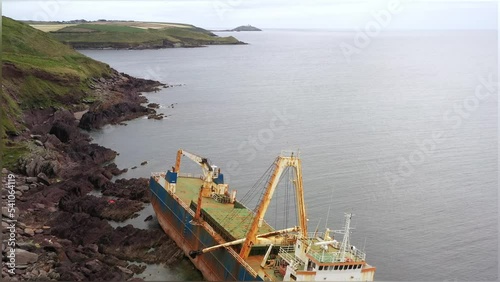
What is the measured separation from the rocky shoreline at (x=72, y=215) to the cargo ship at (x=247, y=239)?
221cm

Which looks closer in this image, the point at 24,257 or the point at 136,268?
the point at 24,257

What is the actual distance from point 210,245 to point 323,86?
6645 cm

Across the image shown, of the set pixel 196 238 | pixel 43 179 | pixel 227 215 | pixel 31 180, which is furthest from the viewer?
pixel 43 179

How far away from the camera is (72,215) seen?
30859 millimetres

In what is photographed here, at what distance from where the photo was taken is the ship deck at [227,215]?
25.3m

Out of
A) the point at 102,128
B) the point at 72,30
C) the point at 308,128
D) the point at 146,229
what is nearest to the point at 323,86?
the point at 308,128

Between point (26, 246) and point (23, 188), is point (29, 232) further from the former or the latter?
point (23, 188)

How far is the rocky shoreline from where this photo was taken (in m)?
24.8

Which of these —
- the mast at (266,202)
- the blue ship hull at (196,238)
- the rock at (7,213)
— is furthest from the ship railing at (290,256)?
the rock at (7,213)

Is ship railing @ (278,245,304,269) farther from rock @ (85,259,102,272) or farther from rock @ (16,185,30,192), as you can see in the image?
rock @ (16,185,30,192)

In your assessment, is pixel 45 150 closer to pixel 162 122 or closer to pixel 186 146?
pixel 186 146

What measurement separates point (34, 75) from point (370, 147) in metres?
38.3

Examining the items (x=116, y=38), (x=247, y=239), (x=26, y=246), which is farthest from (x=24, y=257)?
(x=116, y=38)

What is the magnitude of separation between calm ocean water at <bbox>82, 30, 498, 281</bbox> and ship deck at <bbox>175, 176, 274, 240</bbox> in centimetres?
347
